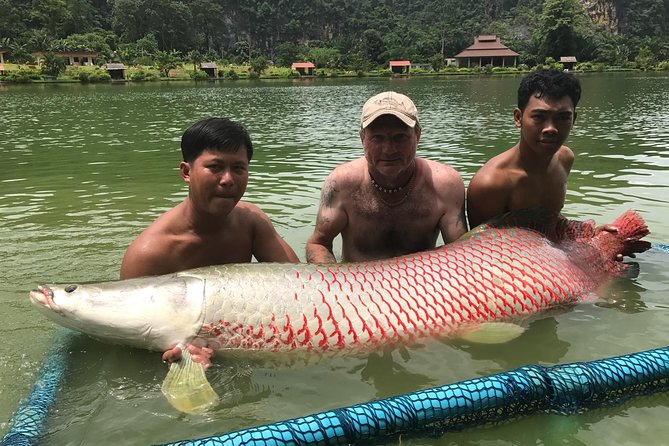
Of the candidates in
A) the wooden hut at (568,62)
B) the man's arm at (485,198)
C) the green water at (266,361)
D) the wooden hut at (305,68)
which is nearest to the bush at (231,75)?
the wooden hut at (305,68)

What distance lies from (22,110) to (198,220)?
25165 millimetres

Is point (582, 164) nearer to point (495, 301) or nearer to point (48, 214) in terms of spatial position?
point (495, 301)

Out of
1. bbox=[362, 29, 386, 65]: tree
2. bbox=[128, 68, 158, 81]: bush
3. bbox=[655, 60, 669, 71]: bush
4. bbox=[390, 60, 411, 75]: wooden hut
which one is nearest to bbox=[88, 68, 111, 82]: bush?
bbox=[128, 68, 158, 81]: bush

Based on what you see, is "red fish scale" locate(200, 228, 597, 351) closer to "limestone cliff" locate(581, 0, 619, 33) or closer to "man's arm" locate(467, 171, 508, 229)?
"man's arm" locate(467, 171, 508, 229)

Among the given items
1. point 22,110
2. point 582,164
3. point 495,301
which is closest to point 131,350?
point 495,301

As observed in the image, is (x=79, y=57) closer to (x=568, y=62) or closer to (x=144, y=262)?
(x=568, y=62)

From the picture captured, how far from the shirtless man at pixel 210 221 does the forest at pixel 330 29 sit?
75.8 meters

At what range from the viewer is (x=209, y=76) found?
7200 centimetres

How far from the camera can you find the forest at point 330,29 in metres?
85.2

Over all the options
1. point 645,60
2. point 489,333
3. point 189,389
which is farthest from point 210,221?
point 645,60

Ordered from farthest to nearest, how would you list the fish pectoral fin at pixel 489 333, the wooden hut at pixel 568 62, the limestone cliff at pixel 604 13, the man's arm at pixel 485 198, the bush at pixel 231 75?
1. the limestone cliff at pixel 604 13
2. the wooden hut at pixel 568 62
3. the bush at pixel 231 75
4. the man's arm at pixel 485 198
5. the fish pectoral fin at pixel 489 333

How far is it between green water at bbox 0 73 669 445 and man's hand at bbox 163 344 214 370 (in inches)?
5.1

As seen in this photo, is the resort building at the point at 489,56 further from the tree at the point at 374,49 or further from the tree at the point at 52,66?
the tree at the point at 52,66

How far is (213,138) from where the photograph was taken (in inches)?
125
